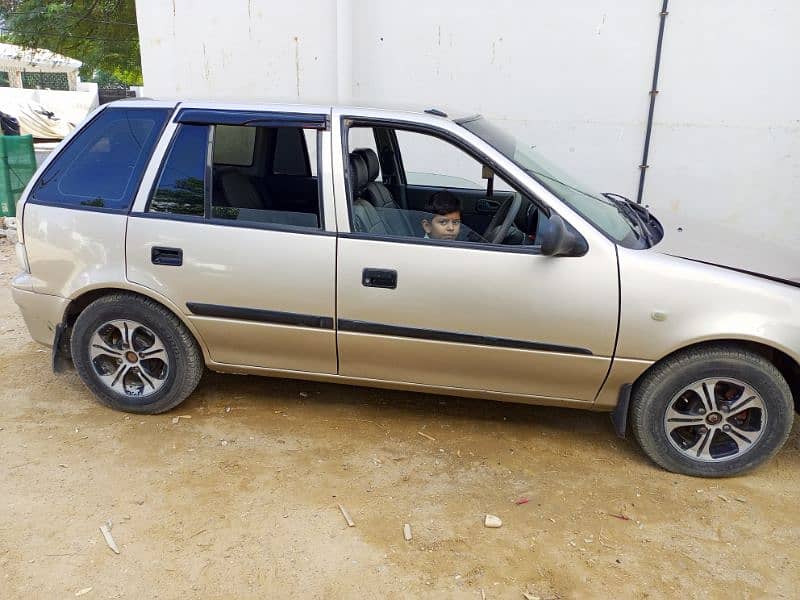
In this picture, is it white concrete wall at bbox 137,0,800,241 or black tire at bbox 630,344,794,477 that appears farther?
white concrete wall at bbox 137,0,800,241

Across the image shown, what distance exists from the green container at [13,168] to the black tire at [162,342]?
5.63 m

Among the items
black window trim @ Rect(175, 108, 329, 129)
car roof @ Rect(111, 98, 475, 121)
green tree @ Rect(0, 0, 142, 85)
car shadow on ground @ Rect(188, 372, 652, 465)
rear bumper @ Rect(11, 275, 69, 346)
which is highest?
green tree @ Rect(0, 0, 142, 85)

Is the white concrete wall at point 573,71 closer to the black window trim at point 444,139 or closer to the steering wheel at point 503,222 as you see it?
the black window trim at point 444,139

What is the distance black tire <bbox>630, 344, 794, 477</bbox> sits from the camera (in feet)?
9.97

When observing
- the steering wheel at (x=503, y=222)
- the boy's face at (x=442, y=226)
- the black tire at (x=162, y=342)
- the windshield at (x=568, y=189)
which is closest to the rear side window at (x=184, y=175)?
the black tire at (x=162, y=342)

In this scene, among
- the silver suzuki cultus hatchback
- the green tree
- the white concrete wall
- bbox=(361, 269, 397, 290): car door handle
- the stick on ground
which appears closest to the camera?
the stick on ground

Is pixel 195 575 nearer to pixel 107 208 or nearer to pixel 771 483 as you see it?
pixel 107 208

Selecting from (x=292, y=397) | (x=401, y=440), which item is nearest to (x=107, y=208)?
(x=292, y=397)

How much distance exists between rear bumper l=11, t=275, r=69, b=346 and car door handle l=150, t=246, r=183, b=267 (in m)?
0.63

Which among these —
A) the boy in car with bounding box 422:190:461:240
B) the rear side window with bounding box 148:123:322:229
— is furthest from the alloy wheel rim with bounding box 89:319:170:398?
the boy in car with bounding box 422:190:461:240

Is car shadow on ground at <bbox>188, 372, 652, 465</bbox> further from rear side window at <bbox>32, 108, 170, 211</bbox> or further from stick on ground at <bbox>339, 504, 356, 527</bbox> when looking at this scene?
rear side window at <bbox>32, 108, 170, 211</bbox>

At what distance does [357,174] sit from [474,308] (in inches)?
37.8

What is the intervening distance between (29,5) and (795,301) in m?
16.1

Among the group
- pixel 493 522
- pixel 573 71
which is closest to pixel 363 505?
pixel 493 522
